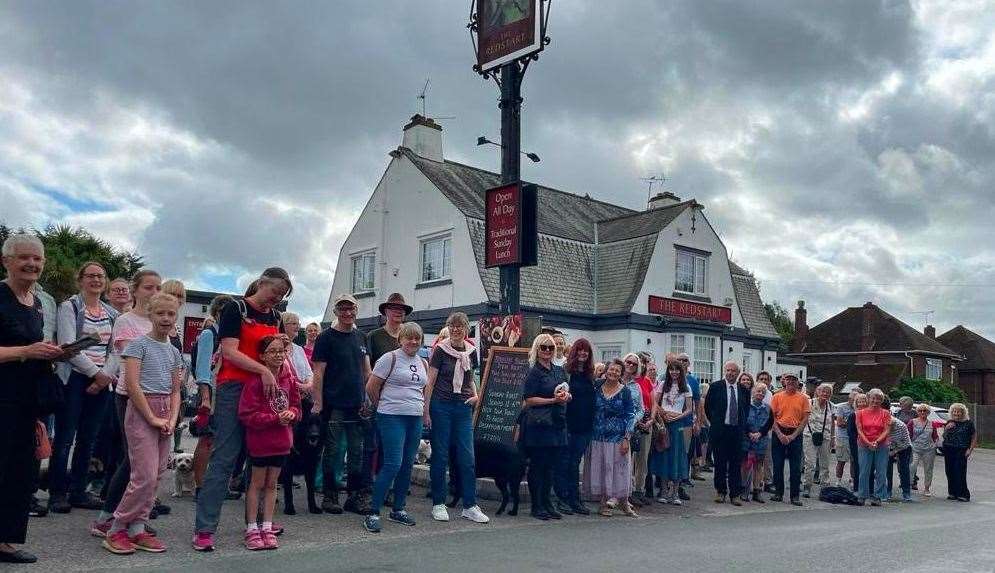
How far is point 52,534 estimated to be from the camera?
6.61 meters

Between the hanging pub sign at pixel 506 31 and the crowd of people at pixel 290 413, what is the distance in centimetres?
474

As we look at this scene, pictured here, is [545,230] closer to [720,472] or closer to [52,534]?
[720,472]

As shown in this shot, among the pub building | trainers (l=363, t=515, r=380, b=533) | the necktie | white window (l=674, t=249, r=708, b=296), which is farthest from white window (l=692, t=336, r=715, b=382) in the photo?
trainers (l=363, t=515, r=380, b=533)

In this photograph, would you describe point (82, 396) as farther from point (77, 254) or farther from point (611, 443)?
point (77, 254)

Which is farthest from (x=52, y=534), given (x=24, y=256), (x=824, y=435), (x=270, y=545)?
(x=824, y=435)

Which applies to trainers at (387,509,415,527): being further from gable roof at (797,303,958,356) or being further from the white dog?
gable roof at (797,303,958,356)

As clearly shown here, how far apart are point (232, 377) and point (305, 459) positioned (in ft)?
6.85

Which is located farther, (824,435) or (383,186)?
(383,186)

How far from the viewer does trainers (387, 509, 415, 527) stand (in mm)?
8094

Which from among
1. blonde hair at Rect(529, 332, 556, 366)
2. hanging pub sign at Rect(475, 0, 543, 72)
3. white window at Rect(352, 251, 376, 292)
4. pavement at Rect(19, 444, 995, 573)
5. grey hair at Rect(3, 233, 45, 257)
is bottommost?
pavement at Rect(19, 444, 995, 573)

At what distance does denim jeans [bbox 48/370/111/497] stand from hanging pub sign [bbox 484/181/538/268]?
613 cm

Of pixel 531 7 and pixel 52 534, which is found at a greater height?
pixel 531 7

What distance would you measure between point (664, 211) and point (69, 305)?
22.1m

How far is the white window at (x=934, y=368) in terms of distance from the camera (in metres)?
54.5
